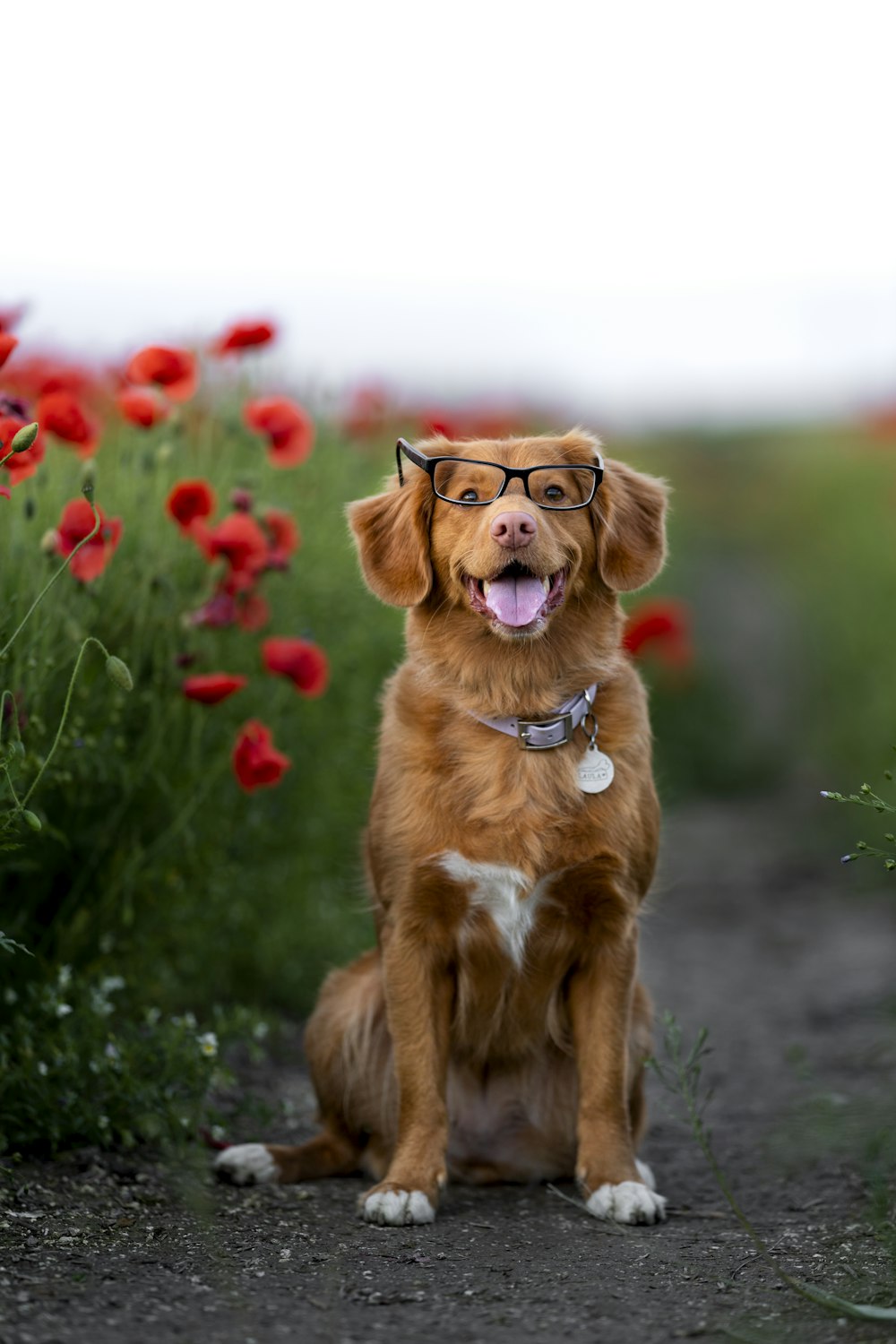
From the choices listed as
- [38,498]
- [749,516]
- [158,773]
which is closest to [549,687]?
[158,773]

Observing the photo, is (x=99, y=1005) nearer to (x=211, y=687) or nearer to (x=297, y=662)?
(x=211, y=687)

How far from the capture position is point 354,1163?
12.6ft

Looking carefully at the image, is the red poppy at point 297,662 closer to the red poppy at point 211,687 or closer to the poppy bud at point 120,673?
the red poppy at point 211,687

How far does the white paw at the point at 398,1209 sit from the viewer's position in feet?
11.1

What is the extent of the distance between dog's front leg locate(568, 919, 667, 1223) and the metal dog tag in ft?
1.01

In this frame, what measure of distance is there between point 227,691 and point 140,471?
1.06m

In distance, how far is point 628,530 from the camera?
3715 mm

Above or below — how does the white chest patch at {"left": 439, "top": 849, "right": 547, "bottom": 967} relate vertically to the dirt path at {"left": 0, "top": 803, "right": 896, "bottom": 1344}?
above

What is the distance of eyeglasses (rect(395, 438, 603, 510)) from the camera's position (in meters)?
3.56

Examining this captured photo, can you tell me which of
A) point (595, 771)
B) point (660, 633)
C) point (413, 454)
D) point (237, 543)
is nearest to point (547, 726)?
point (595, 771)

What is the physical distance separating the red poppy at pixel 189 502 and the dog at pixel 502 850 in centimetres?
39

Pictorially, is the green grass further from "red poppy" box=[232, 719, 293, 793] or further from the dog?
the dog

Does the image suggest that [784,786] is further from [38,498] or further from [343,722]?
[38,498]

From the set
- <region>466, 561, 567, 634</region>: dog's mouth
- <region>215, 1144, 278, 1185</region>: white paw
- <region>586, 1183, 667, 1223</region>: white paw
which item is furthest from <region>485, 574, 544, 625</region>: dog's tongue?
<region>215, 1144, 278, 1185</region>: white paw
